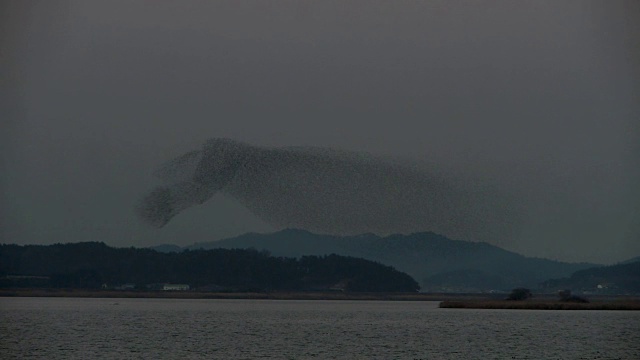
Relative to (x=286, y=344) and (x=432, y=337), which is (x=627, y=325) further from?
(x=286, y=344)

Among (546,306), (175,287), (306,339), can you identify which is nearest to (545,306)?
(546,306)

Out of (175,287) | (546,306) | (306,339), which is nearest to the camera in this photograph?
(306,339)

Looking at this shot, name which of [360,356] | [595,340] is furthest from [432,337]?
[360,356]

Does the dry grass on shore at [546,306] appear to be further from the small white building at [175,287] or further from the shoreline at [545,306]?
the small white building at [175,287]

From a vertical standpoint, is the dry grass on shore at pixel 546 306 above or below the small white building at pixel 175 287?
below

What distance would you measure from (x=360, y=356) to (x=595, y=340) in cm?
1599

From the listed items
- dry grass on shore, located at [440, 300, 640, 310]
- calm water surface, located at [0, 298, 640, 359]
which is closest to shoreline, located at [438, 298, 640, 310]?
dry grass on shore, located at [440, 300, 640, 310]

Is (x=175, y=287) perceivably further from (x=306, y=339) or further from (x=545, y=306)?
(x=306, y=339)

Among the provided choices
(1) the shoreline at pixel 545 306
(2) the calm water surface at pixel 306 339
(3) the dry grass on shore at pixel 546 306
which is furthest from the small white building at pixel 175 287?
(2) the calm water surface at pixel 306 339

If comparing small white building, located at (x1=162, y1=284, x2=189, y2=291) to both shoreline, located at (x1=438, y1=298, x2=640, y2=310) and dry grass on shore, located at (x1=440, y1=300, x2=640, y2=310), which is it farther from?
dry grass on shore, located at (x1=440, y1=300, x2=640, y2=310)

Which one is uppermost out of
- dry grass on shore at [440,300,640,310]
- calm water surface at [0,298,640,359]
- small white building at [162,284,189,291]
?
small white building at [162,284,189,291]

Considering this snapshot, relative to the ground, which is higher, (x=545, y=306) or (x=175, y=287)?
(x=175, y=287)

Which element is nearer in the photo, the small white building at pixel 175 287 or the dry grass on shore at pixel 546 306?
the dry grass on shore at pixel 546 306

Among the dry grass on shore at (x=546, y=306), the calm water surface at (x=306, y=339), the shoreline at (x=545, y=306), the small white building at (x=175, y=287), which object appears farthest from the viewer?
the small white building at (x=175, y=287)
